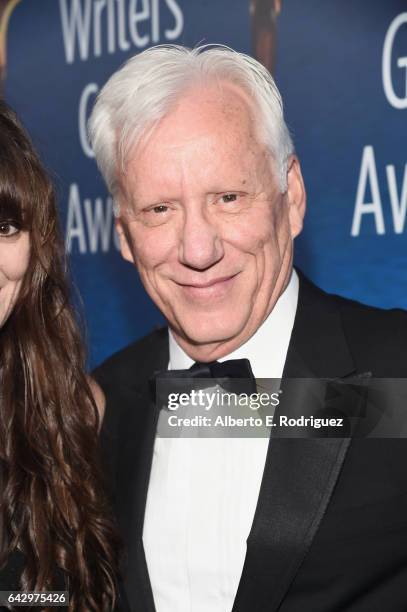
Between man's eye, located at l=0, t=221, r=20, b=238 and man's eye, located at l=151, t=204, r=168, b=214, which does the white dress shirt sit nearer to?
man's eye, located at l=151, t=204, r=168, b=214

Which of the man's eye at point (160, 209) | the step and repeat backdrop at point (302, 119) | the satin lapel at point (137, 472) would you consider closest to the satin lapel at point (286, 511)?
the satin lapel at point (137, 472)

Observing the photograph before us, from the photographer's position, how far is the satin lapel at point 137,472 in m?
2.05

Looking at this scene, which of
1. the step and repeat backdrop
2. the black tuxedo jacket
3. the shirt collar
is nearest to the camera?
the black tuxedo jacket

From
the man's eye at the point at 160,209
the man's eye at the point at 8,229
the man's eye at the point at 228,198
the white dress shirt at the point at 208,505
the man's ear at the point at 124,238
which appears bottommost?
Answer: the white dress shirt at the point at 208,505

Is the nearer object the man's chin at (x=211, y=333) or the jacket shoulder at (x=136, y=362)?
the man's chin at (x=211, y=333)

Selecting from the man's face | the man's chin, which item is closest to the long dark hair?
the man's face

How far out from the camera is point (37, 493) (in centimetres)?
214

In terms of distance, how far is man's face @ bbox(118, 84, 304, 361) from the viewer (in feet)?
6.53

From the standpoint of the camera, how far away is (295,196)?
2.16 metres

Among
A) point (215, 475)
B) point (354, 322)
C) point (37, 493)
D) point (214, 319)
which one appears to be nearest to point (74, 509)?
point (37, 493)

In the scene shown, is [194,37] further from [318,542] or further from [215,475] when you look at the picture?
[318,542]

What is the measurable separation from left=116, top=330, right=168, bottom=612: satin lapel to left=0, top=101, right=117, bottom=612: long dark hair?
0.16ft

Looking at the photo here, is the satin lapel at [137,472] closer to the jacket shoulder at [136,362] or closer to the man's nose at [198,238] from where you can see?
the jacket shoulder at [136,362]

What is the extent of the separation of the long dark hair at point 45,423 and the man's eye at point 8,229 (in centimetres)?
1
